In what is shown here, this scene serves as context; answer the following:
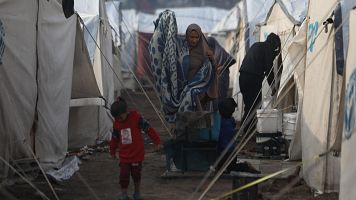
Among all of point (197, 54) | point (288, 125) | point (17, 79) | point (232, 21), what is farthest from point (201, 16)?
point (17, 79)

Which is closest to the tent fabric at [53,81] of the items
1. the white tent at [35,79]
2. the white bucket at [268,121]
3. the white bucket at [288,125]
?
the white tent at [35,79]

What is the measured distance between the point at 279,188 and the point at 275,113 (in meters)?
2.59

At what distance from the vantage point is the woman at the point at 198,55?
8.24 m

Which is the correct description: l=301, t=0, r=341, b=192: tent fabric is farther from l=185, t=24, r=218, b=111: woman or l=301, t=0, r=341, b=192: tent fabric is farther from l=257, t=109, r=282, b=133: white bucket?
l=257, t=109, r=282, b=133: white bucket

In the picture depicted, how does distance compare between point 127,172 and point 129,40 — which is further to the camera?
point 129,40

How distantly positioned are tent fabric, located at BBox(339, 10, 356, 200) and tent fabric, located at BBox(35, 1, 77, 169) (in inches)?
161

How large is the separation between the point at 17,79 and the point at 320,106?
3022 mm

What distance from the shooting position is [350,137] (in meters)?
3.87

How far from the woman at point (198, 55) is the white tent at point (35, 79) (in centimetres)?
151

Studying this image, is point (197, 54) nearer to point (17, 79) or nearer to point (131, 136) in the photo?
point (131, 136)

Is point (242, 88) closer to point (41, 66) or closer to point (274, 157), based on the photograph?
point (274, 157)

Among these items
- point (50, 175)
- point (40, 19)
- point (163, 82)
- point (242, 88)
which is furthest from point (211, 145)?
point (242, 88)

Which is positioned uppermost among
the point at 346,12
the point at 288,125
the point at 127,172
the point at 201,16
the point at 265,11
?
the point at 201,16

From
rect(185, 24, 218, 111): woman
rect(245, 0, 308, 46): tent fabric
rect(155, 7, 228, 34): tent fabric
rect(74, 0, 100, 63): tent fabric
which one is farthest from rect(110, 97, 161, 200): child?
rect(155, 7, 228, 34): tent fabric
